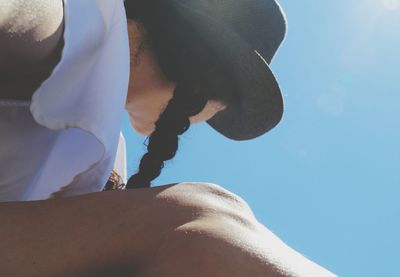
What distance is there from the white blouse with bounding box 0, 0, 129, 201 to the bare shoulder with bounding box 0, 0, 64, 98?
0.02 m

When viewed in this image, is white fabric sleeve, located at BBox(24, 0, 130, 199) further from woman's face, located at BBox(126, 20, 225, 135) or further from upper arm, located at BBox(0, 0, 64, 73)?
woman's face, located at BBox(126, 20, 225, 135)

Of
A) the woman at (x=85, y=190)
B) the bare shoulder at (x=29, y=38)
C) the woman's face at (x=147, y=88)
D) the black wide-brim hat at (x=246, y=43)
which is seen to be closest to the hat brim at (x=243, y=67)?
the black wide-brim hat at (x=246, y=43)

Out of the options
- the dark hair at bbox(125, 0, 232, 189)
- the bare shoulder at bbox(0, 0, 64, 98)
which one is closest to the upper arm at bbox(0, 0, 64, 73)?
the bare shoulder at bbox(0, 0, 64, 98)

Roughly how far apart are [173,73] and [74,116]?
0.66m

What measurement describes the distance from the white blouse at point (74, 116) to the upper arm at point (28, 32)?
0.02m

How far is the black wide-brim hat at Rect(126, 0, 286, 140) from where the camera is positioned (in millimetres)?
1459

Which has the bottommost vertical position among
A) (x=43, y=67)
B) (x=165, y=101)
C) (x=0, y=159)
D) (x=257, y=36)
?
(x=165, y=101)

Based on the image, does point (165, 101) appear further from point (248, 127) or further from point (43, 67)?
point (43, 67)

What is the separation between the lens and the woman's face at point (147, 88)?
1.50 meters

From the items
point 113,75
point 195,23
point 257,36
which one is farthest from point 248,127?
point 113,75

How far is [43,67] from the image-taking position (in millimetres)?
819

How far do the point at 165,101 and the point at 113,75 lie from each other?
68 centimetres

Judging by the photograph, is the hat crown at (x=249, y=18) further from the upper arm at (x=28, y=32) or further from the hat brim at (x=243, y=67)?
the upper arm at (x=28, y=32)

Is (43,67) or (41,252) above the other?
(43,67)
